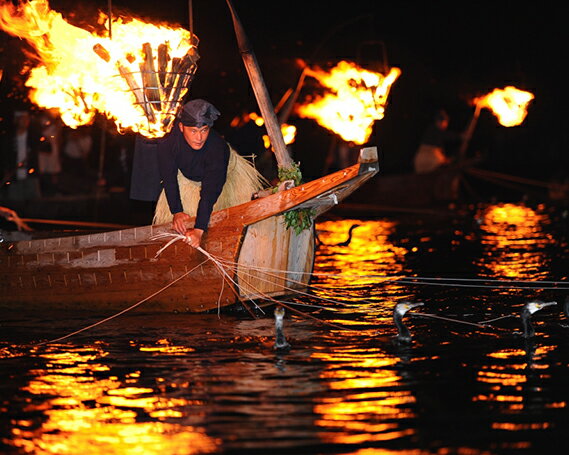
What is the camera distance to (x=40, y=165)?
27906 millimetres

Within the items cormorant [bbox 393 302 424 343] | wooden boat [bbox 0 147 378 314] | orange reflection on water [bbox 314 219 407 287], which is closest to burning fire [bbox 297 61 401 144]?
orange reflection on water [bbox 314 219 407 287]

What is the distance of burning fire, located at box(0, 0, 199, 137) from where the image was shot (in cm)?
1063

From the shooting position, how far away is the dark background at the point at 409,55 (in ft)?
96.2

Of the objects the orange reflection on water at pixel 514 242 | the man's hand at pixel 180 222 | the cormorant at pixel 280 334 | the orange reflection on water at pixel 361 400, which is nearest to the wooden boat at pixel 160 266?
the man's hand at pixel 180 222

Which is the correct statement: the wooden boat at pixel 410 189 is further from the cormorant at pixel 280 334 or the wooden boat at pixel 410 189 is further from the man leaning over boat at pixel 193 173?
the cormorant at pixel 280 334

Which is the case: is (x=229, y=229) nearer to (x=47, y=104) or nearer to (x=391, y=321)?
(x=391, y=321)

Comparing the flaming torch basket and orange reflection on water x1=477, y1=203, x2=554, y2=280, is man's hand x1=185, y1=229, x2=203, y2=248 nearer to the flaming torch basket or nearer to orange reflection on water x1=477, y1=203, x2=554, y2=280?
the flaming torch basket

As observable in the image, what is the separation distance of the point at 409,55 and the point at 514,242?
18.1 m

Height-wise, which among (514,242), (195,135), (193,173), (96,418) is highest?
(195,135)

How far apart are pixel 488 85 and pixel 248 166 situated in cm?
2554

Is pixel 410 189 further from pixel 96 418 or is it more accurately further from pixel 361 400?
pixel 96 418

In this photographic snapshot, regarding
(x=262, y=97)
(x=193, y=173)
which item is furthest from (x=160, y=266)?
(x=262, y=97)

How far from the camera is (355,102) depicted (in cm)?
1880

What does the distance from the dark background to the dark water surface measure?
16218 mm
